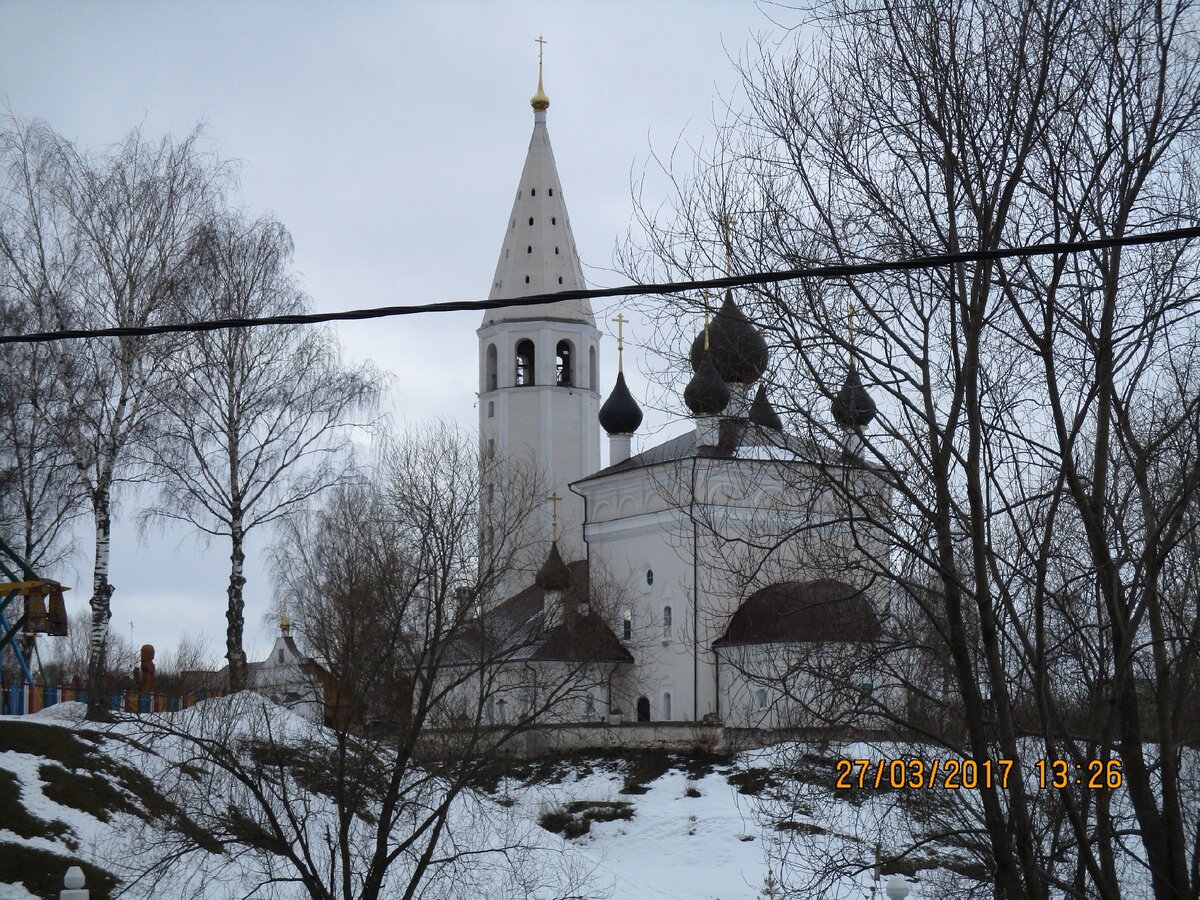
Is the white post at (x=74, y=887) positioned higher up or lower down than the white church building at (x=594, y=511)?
lower down

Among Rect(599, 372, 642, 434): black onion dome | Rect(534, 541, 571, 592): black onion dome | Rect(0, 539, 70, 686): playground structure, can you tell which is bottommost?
Rect(0, 539, 70, 686): playground structure

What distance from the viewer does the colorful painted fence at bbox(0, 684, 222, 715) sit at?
2045cm

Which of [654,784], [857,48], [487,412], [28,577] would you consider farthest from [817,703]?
[487,412]

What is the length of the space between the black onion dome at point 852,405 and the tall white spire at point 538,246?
32803 millimetres

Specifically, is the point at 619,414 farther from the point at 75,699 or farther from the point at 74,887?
the point at 74,887

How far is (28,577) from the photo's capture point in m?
18.4

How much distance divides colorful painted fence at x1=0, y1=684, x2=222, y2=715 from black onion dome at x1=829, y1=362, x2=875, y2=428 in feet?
41.6

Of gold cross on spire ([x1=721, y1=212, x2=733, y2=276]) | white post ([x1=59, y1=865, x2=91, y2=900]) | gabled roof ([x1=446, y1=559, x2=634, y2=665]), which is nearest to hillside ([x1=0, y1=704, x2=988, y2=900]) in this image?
white post ([x1=59, y1=865, x2=91, y2=900])

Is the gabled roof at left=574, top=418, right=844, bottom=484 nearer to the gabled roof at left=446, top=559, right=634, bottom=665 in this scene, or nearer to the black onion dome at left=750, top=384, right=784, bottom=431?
the black onion dome at left=750, top=384, right=784, bottom=431

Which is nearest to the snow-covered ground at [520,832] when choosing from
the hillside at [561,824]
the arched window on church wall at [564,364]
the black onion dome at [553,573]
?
the hillside at [561,824]

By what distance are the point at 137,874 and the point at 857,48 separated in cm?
1173

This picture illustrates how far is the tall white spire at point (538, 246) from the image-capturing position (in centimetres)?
4222

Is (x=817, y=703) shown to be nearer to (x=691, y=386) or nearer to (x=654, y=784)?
(x=691, y=386)

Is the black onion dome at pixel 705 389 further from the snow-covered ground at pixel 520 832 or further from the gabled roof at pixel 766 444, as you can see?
the snow-covered ground at pixel 520 832
